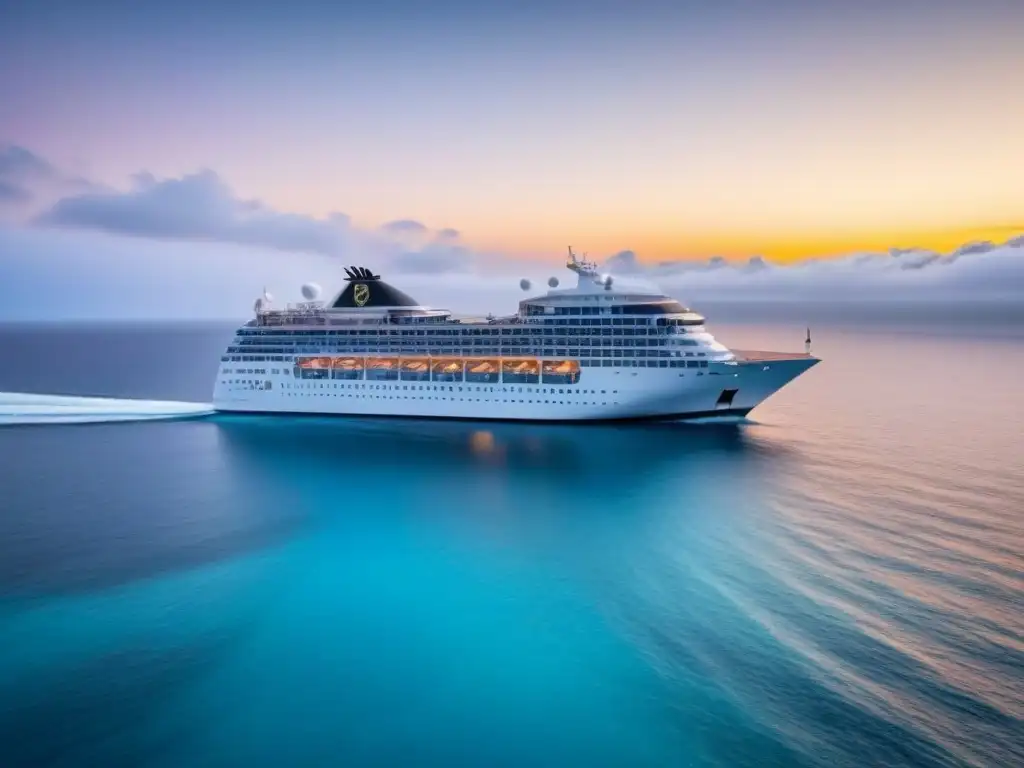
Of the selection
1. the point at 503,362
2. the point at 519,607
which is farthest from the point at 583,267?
the point at 519,607

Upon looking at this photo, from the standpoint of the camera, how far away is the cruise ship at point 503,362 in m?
37.1

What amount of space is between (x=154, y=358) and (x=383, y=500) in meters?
83.8

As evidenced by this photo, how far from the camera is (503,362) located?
4019 centimetres

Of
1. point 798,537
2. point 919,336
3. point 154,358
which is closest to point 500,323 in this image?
point 798,537

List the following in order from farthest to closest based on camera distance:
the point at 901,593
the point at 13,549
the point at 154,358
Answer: the point at 154,358, the point at 13,549, the point at 901,593

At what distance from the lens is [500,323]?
4109 cm

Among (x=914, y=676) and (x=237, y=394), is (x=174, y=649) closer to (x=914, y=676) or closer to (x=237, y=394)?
(x=914, y=676)

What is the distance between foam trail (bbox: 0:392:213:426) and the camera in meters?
42.2

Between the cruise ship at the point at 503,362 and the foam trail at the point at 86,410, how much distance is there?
3313 mm

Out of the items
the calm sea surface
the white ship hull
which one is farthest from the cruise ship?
the calm sea surface

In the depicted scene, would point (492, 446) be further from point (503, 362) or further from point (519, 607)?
point (519, 607)

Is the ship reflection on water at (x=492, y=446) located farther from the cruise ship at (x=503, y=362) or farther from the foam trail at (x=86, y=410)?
the foam trail at (x=86, y=410)

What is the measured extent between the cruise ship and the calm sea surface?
557 centimetres

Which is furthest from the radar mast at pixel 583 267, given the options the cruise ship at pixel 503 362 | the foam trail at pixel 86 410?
the foam trail at pixel 86 410
